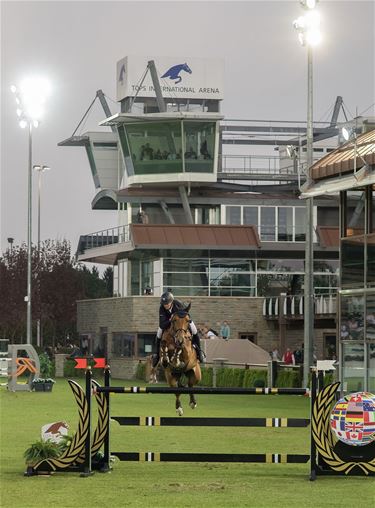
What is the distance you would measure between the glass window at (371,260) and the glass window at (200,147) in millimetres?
43014

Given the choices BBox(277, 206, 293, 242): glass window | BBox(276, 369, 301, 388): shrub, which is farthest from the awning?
BBox(277, 206, 293, 242): glass window

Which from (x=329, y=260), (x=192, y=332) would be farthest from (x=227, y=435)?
(x=329, y=260)

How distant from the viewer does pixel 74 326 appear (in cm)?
A: 10375

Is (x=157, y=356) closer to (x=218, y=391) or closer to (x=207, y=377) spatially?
(x=218, y=391)

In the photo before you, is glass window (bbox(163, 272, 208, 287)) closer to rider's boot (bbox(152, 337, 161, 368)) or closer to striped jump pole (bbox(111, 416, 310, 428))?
rider's boot (bbox(152, 337, 161, 368))

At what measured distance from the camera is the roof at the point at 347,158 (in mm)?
35381

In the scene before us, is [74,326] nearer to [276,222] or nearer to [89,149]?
[89,149]

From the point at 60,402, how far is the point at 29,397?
3647mm

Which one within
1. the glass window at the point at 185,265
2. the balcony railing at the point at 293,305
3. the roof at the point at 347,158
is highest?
the roof at the point at 347,158

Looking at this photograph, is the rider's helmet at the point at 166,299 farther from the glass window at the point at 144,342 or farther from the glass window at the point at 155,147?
the glass window at the point at 155,147

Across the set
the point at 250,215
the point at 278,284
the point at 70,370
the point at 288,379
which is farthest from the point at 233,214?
the point at 288,379

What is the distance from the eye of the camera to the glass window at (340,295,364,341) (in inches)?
1451

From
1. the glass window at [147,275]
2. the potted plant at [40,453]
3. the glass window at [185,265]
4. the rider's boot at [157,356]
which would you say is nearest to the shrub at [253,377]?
the glass window at [185,265]

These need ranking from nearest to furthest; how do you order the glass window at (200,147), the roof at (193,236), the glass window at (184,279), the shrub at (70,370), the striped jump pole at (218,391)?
the striped jump pole at (218,391) < the shrub at (70,370) < the roof at (193,236) < the glass window at (184,279) < the glass window at (200,147)
